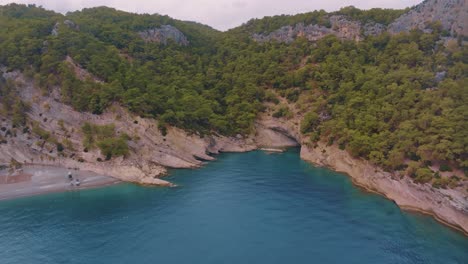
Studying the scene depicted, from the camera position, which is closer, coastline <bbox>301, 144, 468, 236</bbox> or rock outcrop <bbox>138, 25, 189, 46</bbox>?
coastline <bbox>301, 144, 468, 236</bbox>

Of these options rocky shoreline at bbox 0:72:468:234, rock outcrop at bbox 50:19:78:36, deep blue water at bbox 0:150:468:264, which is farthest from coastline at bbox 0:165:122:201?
rock outcrop at bbox 50:19:78:36

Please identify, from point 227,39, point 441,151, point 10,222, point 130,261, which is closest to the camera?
point 130,261

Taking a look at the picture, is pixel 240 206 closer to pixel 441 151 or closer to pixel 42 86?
pixel 441 151

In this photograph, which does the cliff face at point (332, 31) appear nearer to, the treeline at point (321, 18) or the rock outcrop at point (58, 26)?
the treeline at point (321, 18)

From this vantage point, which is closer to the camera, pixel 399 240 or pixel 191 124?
pixel 399 240

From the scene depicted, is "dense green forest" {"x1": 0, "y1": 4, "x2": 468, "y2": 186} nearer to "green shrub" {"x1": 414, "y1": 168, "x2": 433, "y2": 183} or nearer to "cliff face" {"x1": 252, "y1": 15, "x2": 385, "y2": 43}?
"green shrub" {"x1": 414, "y1": 168, "x2": 433, "y2": 183}

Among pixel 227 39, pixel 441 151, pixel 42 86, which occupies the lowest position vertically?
pixel 441 151

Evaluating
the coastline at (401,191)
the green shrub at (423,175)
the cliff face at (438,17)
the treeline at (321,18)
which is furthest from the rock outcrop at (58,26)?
the cliff face at (438,17)

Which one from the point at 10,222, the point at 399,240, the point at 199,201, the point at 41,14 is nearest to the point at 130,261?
the point at 199,201
